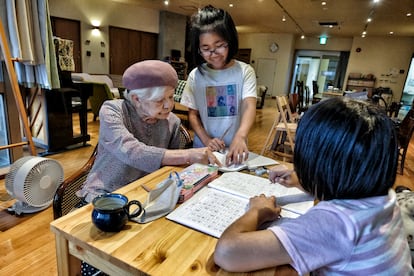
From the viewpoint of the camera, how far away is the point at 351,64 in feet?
34.5

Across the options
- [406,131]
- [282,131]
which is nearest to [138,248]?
[282,131]

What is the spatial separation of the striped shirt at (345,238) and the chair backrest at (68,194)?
A: 96 centimetres

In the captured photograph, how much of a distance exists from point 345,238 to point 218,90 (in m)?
1.02

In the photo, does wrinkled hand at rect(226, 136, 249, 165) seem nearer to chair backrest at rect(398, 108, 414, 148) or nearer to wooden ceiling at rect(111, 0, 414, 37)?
chair backrest at rect(398, 108, 414, 148)

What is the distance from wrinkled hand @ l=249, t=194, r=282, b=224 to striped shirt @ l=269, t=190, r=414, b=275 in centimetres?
16

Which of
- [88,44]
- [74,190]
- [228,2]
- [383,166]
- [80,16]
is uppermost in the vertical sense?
[228,2]

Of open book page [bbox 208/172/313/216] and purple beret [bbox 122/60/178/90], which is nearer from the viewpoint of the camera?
open book page [bbox 208/172/313/216]

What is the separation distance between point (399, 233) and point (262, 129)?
5.12m

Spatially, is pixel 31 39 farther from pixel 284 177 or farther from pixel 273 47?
pixel 273 47

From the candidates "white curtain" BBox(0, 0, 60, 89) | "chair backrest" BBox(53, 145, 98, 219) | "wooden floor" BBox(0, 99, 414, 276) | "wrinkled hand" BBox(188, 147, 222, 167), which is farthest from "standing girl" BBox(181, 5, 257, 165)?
"white curtain" BBox(0, 0, 60, 89)

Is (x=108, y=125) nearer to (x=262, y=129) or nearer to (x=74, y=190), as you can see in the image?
(x=74, y=190)

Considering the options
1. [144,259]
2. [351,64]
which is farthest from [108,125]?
[351,64]

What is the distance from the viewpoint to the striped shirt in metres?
0.51

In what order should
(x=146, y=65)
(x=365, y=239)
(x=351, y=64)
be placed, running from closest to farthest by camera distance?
(x=365, y=239)
(x=146, y=65)
(x=351, y=64)
